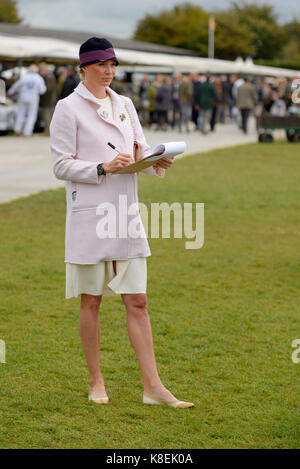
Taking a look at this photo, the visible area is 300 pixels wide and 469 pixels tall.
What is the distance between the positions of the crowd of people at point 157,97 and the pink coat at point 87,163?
20.2 metres

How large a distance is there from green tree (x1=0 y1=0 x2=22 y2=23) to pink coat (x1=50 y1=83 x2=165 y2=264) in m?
99.5

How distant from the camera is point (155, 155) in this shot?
428 centimetres

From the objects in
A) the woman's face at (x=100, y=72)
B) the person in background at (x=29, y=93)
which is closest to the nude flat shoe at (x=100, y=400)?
the woman's face at (x=100, y=72)

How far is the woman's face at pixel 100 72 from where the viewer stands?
4.47 metres

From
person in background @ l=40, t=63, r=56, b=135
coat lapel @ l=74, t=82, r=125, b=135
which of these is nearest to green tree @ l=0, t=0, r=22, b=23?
person in background @ l=40, t=63, r=56, b=135

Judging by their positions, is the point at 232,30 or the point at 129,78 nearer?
the point at 129,78

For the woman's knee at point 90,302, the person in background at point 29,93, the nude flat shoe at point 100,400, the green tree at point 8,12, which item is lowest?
the nude flat shoe at point 100,400

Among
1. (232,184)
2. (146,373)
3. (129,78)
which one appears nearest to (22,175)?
(232,184)

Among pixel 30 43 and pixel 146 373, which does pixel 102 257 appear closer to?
pixel 146 373

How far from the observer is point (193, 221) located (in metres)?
11.6

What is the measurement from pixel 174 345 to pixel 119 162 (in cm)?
200

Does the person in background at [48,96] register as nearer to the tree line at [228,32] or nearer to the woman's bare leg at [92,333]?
the woman's bare leg at [92,333]

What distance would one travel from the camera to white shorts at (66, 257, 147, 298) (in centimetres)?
455

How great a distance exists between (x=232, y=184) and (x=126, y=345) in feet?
32.7
